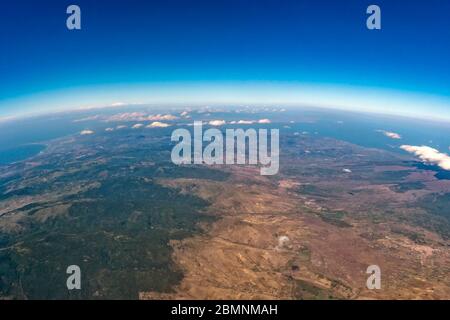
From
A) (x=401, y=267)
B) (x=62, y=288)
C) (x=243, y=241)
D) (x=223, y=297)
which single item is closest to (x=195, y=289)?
(x=223, y=297)

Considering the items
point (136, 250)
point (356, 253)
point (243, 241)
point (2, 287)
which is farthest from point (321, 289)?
point (2, 287)

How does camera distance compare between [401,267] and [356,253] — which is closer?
[401,267]
